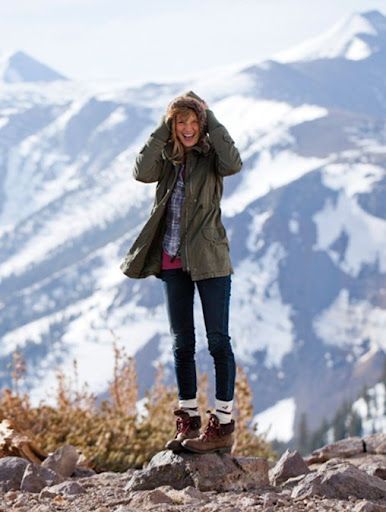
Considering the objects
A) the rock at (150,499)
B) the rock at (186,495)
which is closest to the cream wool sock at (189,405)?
the rock at (186,495)

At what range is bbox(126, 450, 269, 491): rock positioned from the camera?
6945 millimetres

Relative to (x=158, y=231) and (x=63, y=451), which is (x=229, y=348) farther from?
(x=63, y=451)

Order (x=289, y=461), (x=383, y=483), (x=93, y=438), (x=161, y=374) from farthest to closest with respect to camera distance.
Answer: (x=161, y=374)
(x=93, y=438)
(x=289, y=461)
(x=383, y=483)

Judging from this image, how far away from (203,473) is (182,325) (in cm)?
90

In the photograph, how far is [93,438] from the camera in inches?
395

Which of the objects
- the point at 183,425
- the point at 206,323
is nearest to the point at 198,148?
the point at 206,323

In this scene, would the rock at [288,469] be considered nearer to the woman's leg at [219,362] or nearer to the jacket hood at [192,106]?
the woman's leg at [219,362]

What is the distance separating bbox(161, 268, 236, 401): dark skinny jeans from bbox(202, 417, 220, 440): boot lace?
6.1 inches

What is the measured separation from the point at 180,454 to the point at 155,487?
0.93ft

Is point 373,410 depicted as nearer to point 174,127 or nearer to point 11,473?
point 11,473

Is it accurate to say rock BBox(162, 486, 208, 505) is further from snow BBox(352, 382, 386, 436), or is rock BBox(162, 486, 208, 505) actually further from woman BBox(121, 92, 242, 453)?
snow BBox(352, 382, 386, 436)

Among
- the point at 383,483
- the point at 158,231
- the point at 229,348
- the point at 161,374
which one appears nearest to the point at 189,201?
the point at 158,231

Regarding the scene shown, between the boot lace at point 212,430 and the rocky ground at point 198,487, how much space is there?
0.12 metres

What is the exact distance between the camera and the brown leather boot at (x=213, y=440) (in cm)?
704
